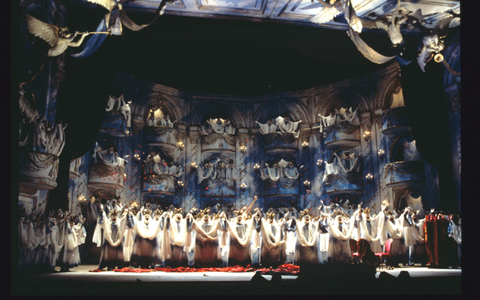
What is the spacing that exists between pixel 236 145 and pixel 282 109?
12.0ft

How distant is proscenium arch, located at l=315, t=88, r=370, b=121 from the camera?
68.8 ft

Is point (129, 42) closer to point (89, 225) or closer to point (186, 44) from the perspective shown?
point (186, 44)

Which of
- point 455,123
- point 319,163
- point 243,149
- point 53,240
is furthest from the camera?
point 243,149

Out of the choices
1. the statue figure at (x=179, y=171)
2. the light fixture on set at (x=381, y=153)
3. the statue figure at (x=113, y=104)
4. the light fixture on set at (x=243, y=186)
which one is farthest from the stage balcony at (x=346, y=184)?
the statue figure at (x=113, y=104)

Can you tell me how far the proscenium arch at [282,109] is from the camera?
23.1 metres

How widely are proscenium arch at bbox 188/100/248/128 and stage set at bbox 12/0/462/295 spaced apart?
123mm

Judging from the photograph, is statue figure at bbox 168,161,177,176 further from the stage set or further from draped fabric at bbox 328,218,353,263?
draped fabric at bbox 328,218,353,263

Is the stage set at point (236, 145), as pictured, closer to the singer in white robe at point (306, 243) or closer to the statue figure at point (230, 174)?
the singer in white robe at point (306, 243)

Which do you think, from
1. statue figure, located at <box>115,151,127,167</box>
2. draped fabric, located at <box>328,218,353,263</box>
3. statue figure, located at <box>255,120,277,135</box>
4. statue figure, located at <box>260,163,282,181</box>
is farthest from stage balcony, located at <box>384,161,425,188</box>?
statue figure, located at <box>115,151,127,167</box>

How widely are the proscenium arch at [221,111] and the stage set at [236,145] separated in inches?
4.8

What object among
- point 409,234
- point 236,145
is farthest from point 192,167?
point 409,234

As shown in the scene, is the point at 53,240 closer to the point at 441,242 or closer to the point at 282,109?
the point at 441,242

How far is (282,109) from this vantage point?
23.5 metres

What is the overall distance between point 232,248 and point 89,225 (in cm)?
737
